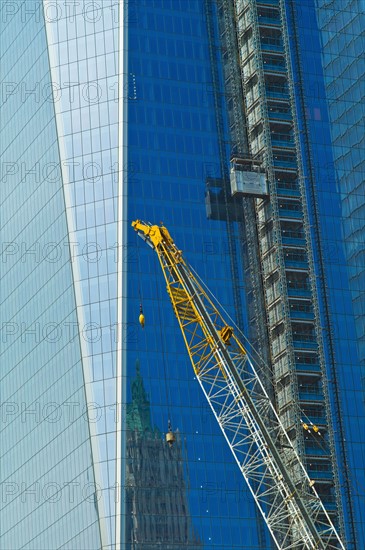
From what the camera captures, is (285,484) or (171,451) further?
(171,451)

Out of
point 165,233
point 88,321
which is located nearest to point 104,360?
point 88,321

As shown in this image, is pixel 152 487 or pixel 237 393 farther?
pixel 152 487

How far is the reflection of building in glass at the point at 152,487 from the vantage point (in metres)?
188

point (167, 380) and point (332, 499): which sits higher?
point (167, 380)

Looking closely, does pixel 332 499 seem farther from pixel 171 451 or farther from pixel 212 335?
pixel 212 335

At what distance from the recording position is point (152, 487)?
7475 inches

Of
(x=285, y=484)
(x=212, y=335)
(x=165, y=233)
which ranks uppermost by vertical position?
(x=165, y=233)

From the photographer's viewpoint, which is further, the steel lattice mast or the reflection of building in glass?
the reflection of building in glass

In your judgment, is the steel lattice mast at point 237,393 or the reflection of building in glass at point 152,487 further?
the reflection of building in glass at point 152,487

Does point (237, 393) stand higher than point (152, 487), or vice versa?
point (237, 393)

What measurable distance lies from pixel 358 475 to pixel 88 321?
35.0 metres

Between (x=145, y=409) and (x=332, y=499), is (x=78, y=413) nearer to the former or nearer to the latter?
(x=145, y=409)

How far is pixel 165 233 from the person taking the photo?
171m

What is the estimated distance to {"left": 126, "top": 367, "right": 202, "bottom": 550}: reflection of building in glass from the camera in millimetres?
188125
